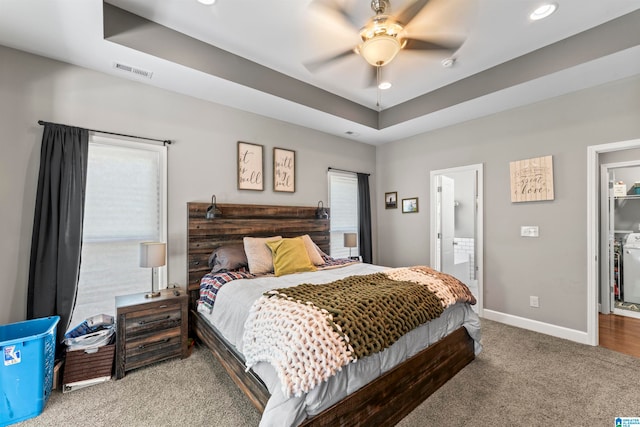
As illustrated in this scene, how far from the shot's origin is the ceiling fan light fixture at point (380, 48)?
1938 millimetres

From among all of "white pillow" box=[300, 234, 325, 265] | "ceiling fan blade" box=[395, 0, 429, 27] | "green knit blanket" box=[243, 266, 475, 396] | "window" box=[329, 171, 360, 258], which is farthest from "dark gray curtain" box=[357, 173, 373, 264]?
"ceiling fan blade" box=[395, 0, 429, 27]

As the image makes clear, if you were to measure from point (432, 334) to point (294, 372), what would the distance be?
4.36 ft

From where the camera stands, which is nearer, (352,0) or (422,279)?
(352,0)

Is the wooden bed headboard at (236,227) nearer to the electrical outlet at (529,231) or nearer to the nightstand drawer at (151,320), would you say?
the nightstand drawer at (151,320)

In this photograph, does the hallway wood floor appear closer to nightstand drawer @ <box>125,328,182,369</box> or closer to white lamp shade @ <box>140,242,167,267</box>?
nightstand drawer @ <box>125,328,182,369</box>

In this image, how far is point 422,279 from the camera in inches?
97.7

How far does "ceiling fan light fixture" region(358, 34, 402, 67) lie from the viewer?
1.94m

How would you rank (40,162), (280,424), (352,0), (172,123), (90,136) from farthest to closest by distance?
(172,123), (90,136), (40,162), (352,0), (280,424)

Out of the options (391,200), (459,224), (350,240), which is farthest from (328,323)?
(459,224)

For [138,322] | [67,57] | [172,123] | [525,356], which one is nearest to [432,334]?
[525,356]

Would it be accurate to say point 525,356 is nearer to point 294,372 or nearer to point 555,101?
point 294,372

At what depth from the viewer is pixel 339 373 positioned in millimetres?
1565

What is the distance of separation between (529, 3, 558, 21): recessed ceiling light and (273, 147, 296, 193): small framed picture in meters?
2.94

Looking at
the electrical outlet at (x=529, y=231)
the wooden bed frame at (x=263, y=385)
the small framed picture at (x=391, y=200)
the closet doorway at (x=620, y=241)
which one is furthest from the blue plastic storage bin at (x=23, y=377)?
the closet doorway at (x=620, y=241)
